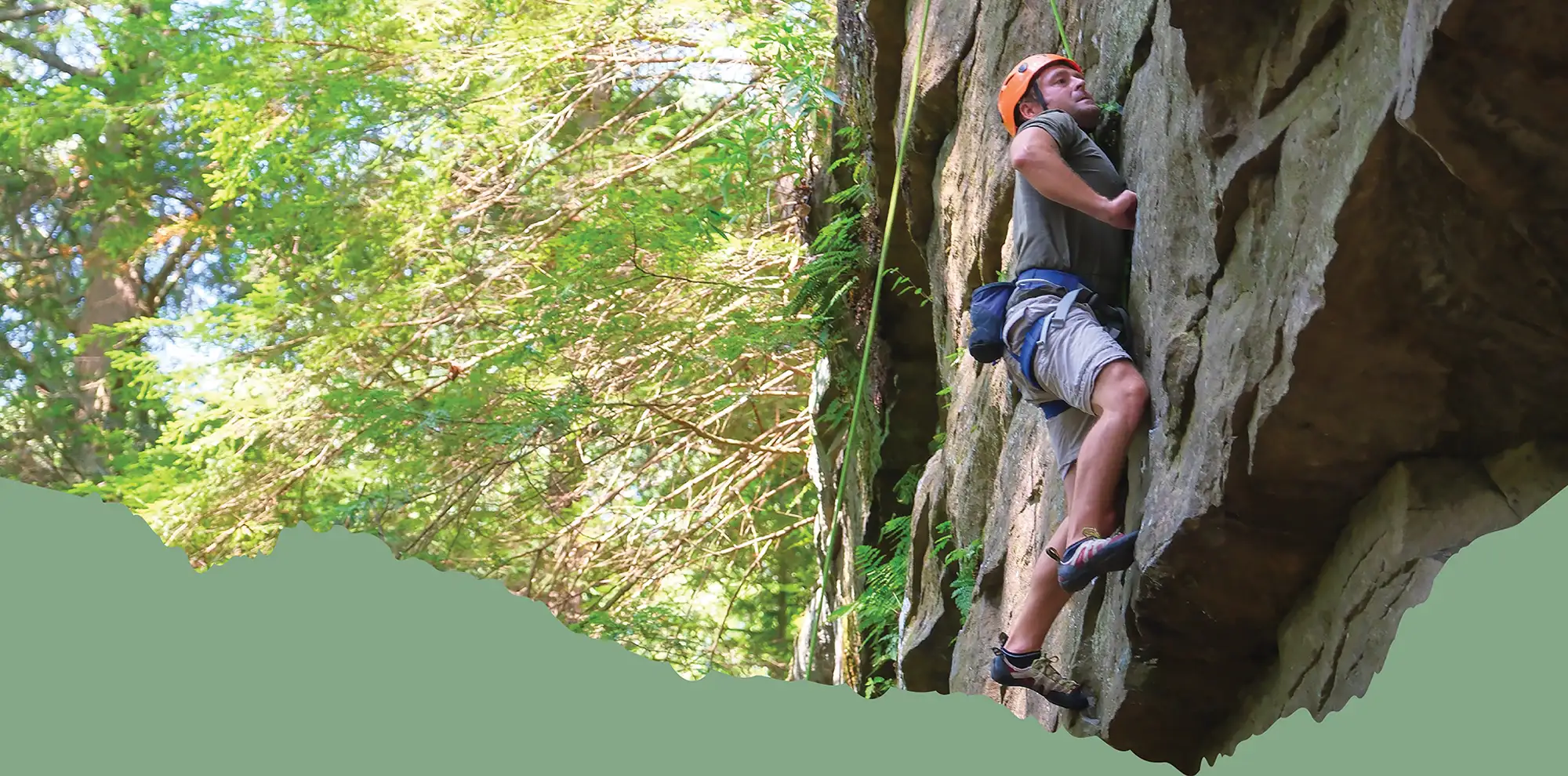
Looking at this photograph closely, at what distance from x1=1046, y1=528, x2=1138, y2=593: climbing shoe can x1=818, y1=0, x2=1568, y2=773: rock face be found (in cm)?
6

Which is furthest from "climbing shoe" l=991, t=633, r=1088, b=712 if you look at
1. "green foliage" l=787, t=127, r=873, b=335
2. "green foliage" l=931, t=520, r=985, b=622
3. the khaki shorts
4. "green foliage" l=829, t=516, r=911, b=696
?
"green foliage" l=787, t=127, r=873, b=335

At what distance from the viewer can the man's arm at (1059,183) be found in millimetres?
3842

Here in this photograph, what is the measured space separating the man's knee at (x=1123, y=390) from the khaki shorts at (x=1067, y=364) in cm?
2

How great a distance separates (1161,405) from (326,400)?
7993 mm

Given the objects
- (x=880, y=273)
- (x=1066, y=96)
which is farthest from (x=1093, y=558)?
(x=880, y=273)

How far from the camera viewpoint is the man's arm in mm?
3842

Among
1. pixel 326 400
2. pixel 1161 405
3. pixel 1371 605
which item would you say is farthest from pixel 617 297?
pixel 1371 605

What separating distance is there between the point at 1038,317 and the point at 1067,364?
0.73ft

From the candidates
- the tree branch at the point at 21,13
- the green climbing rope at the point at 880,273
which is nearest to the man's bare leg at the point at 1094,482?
the green climbing rope at the point at 880,273

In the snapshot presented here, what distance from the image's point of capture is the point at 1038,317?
3.87 meters

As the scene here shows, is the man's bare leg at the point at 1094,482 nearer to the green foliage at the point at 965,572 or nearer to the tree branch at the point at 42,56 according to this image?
the green foliage at the point at 965,572

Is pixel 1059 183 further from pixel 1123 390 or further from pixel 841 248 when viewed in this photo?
pixel 841 248

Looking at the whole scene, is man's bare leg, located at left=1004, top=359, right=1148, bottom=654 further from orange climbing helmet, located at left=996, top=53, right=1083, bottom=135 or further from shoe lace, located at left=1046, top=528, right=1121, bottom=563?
orange climbing helmet, located at left=996, top=53, right=1083, bottom=135

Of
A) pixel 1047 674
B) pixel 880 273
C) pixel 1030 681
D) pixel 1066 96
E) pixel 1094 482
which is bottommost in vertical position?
pixel 1047 674
